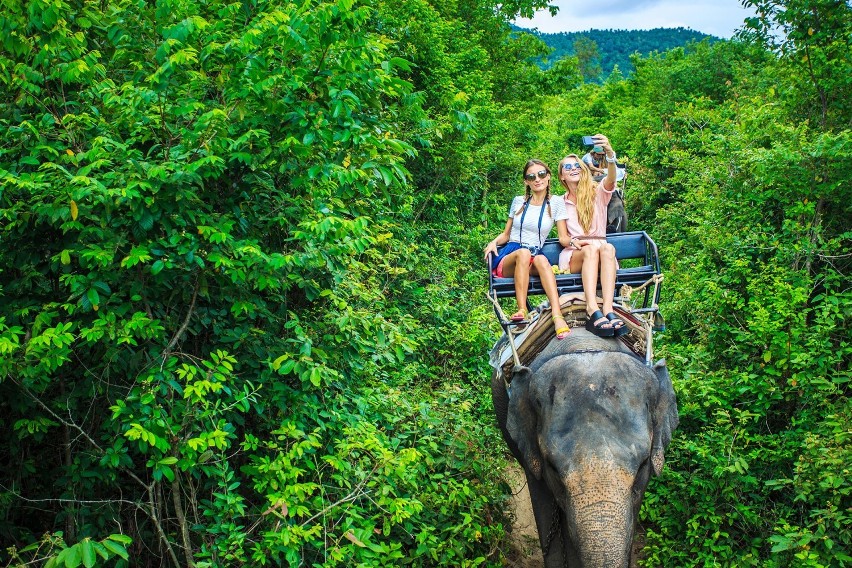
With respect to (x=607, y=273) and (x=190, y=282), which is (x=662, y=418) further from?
(x=190, y=282)

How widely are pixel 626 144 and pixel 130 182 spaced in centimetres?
1687

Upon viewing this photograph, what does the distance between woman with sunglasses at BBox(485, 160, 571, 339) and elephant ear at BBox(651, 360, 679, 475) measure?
1.15m

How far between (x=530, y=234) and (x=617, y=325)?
138 centimetres

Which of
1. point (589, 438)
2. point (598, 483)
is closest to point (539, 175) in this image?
point (589, 438)

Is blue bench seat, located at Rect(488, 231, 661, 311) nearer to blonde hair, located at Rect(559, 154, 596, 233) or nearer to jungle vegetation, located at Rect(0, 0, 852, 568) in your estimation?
blonde hair, located at Rect(559, 154, 596, 233)

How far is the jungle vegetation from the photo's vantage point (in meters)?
4.59

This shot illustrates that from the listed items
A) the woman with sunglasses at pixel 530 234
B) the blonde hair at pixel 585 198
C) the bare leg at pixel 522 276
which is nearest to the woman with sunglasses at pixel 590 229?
the blonde hair at pixel 585 198

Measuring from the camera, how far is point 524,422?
5.50 meters

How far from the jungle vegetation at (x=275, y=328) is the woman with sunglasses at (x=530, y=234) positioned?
0.89 m

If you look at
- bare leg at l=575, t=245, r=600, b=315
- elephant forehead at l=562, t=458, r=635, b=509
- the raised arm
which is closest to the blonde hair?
the raised arm

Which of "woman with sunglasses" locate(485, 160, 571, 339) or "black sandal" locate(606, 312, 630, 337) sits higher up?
"woman with sunglasses" locate(485, 160, 571, 339)

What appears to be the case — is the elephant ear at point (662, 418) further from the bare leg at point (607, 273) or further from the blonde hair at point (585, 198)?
the blonde hair at point (585, 198)

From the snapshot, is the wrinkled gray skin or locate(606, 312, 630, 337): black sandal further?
locate(606, 312, 630, 337): black sandal

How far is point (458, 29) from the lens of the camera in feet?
49.6
